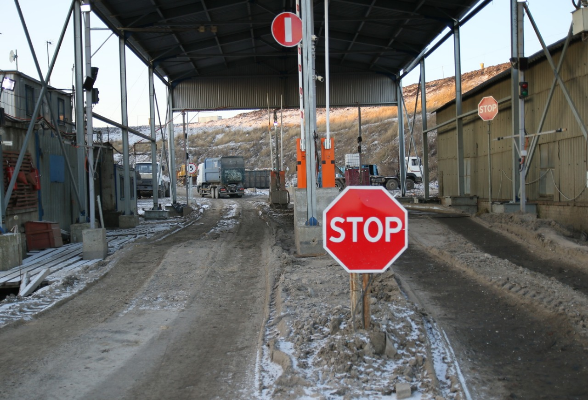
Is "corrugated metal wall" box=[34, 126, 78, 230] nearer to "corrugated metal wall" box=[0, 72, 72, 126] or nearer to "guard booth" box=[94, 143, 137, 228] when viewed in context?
"guard booth" box=[94, 143, 137, 228]

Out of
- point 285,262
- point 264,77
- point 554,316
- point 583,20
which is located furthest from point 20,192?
point 264,77

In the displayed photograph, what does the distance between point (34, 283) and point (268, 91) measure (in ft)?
78.8

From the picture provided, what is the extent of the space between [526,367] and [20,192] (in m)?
13.7

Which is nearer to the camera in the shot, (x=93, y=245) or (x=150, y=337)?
(x=150, y=337)

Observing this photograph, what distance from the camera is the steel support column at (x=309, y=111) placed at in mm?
11766

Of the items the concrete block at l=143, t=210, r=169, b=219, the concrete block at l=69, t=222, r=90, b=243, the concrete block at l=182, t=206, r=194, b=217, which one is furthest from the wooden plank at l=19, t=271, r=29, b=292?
the concrete block at l=182, t=206, r=194, b=217

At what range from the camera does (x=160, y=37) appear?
79.3ft

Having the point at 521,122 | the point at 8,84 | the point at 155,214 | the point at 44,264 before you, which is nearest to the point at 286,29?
the point at 521,122

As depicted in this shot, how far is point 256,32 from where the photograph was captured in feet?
85.2

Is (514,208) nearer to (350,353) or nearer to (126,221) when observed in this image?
(350,353)

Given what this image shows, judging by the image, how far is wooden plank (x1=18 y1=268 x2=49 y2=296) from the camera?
958cm

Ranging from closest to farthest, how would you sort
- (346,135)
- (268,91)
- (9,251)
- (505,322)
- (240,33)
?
(505,322), (9,251), (240,33), (268,91), (346,135)

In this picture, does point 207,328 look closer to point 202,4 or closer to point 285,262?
point 285,262

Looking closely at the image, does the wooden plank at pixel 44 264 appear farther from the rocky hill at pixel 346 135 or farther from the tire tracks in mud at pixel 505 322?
the rocky hill at pixel 346 135
